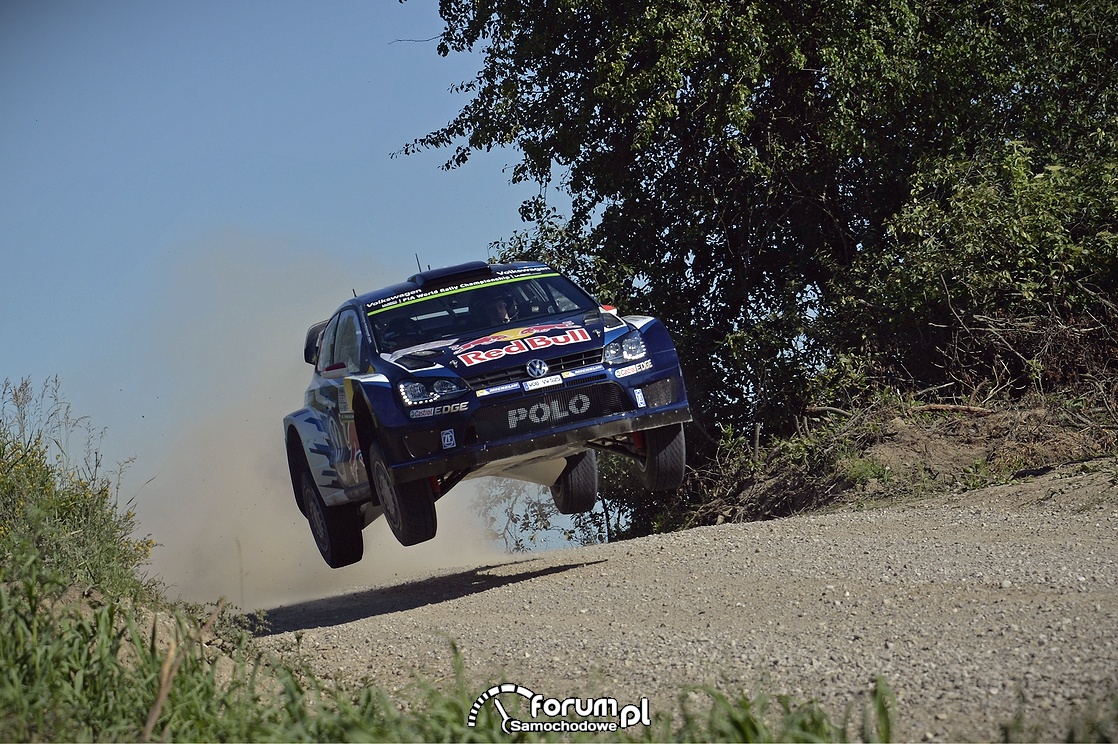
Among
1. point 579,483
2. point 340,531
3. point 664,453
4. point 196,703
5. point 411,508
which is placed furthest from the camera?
point 340,531

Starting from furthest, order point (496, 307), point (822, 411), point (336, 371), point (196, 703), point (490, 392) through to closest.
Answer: point (822, 411), point (336, 371), point (496, 307), point (490, 392), point (196, 703)

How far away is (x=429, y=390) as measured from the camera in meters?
7.54

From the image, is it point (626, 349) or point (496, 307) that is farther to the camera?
point (496, 307)

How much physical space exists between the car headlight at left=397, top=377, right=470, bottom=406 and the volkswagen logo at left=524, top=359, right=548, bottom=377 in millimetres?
434

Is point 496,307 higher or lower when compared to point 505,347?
higher

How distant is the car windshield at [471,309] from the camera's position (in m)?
8.54

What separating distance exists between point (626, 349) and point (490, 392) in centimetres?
104

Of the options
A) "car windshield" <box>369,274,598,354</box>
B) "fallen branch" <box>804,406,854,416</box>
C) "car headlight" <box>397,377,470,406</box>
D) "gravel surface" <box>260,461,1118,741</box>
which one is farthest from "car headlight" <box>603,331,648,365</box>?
"fallen branch" <box>804,406,854,416</box>

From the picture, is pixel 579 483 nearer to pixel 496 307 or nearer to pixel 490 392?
pixel 496 307

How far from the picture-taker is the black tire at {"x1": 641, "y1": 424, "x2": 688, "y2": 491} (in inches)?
320

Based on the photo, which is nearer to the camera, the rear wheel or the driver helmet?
the rear wheel

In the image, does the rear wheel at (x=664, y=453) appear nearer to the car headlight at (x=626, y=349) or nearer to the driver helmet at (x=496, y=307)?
the car headlight at (x=626, y=349)

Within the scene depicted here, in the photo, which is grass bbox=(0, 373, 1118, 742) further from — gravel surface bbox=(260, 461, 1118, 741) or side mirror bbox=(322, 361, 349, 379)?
side mirror bbox=(322, 361, 349, 379)

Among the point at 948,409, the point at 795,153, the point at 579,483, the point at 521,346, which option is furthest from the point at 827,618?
the point at 795,153
